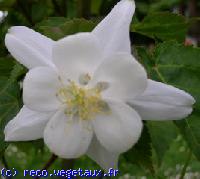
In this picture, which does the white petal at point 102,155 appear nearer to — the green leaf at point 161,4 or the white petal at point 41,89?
the white petal at point 41,89

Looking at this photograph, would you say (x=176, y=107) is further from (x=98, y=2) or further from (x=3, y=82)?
(x=98, y=2)

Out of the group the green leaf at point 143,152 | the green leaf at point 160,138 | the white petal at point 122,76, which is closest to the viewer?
the white petal at point 122,76

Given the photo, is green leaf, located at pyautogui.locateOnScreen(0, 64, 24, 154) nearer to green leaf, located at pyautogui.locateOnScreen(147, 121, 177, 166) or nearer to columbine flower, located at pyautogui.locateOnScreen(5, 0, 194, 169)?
columbine flower, located at pyautogui.locateOnScreen(5, 0, 194, 169)

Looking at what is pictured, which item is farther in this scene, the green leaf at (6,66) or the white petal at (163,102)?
the green leaf at (6,66)

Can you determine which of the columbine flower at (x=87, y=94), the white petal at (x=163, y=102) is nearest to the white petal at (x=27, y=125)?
the columbine flower at (x=87, y=94)

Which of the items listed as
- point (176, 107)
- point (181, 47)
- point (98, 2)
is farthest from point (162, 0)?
point (176, 107)

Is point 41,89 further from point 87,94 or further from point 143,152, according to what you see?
point 143,152
